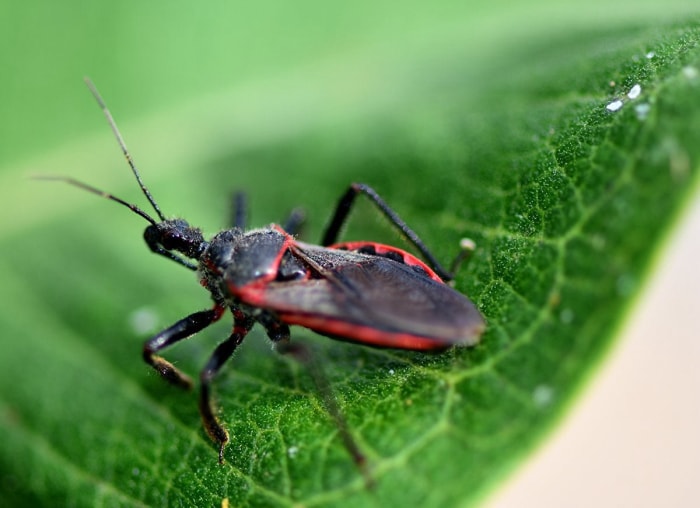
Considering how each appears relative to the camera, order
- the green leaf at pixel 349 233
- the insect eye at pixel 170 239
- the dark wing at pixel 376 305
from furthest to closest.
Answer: the insect eye at pixel 170 239
the dark wing at pixel 376 305
the green leaf at pixel 349 233

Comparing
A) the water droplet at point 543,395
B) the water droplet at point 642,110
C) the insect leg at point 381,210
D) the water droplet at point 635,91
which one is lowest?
the water droplet at point 543,395

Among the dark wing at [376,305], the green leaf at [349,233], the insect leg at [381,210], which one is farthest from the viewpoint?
the insect leg at [381,210]

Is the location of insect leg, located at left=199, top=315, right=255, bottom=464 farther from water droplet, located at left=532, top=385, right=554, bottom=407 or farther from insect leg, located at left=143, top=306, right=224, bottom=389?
water droplet, located at left=532, top=385, right=554, bottom=407

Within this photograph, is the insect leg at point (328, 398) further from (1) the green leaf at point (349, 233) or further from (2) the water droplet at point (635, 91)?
(2) the water droplet at point (635, 91)

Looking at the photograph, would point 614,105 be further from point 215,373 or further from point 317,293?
point 215,373

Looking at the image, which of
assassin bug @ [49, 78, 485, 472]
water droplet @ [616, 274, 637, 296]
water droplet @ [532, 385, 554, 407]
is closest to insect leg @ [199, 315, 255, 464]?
assassin bug @ [49, 78, 485, 472]

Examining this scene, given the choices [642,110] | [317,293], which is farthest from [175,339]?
[642,110]

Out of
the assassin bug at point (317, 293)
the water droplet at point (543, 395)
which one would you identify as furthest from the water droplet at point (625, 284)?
the assassin bug at point (317, 293)
